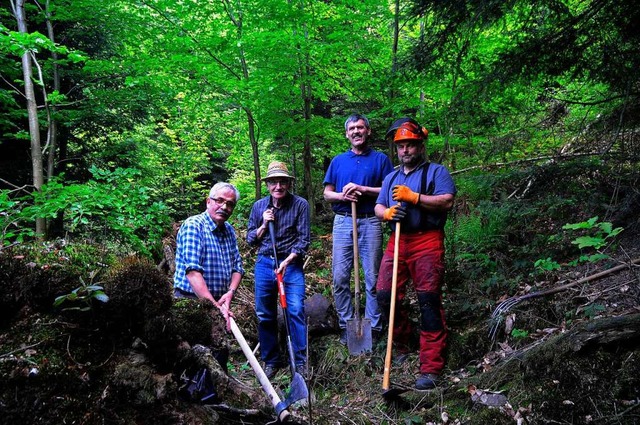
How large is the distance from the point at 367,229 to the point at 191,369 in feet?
11.0

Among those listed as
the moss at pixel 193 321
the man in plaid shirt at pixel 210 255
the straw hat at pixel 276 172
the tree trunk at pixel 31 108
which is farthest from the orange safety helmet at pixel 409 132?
the tree trunk at pixel 31 108

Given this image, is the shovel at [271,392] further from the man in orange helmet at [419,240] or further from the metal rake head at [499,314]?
the metal rake head at [499,314]

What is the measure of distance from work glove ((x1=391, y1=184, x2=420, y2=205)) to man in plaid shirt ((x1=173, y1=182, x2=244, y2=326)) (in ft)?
5.73

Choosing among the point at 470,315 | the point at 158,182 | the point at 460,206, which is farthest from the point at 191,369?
the point at 158,182

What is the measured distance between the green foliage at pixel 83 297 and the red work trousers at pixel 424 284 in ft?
10.3

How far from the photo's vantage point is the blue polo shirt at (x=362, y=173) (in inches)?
199

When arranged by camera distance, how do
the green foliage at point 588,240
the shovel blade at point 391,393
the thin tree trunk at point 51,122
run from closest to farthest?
the green foliage at point 588,240
the shovel blade at point 391,393
the thin tree trunk at point 51,122

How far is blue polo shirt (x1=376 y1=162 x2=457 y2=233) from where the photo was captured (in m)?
4.12

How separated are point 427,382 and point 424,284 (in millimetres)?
951

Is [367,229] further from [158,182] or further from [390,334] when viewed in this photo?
[158,182]

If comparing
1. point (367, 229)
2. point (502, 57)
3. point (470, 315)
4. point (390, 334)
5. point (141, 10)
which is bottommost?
point (470, 315)

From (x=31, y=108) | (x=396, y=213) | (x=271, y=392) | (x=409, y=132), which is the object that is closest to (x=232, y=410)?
(x=271, y=392)

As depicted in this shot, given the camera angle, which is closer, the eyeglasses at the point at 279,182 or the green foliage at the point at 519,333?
the green foliage at the point at 519,333

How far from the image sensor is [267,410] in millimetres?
2041
